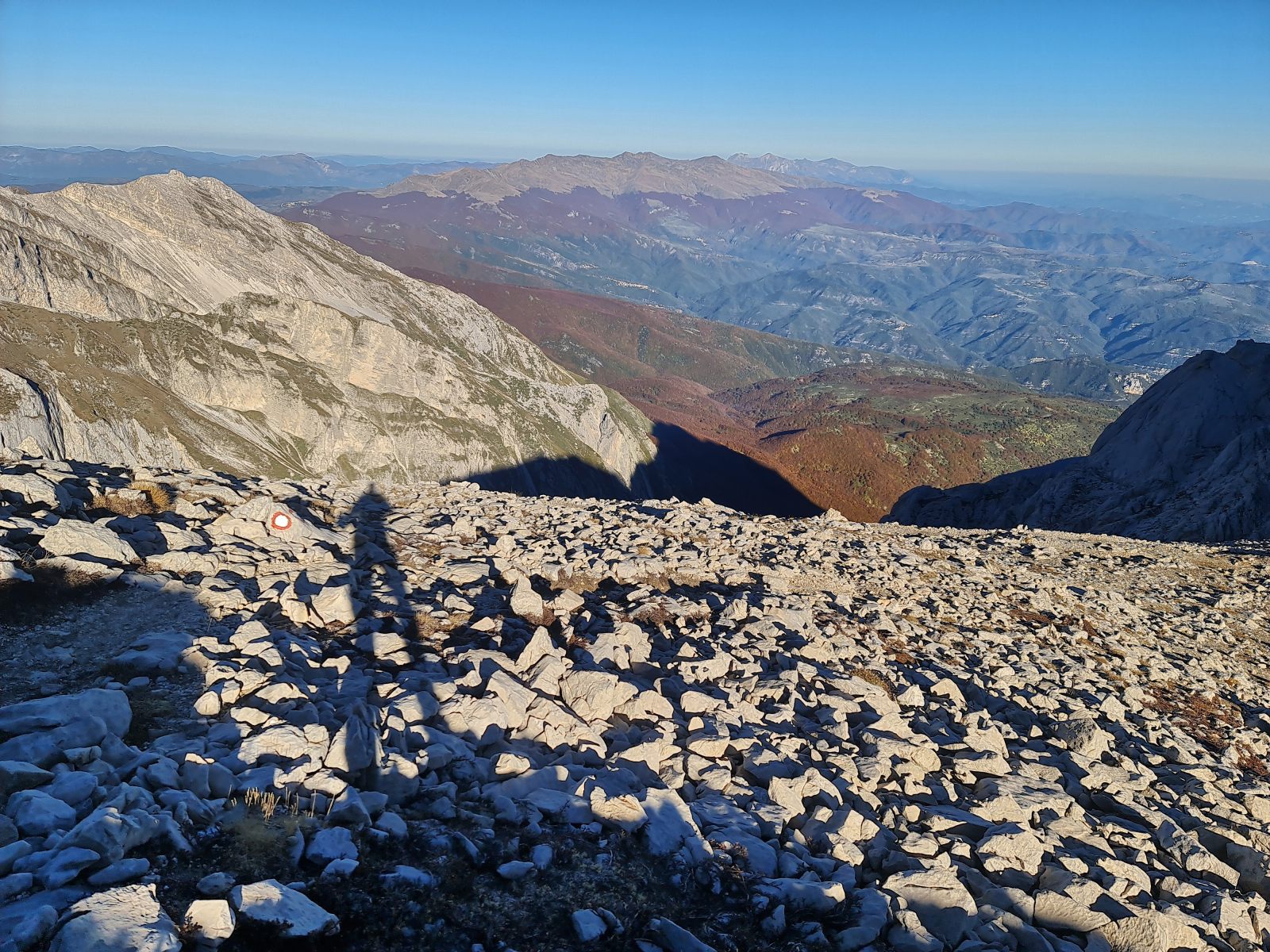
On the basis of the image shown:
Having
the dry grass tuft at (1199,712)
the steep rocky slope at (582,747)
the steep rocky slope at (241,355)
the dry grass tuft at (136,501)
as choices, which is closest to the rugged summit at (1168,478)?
the steep rocky slope at (582,747)

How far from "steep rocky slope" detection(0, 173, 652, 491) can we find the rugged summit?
61.2 metres

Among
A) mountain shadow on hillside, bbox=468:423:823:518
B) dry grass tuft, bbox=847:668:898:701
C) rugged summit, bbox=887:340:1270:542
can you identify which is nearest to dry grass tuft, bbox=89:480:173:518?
dry grass tuft, bbox=847:668:898:701

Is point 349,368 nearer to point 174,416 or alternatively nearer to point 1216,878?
point 174,416

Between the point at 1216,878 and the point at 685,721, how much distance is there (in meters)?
7.12

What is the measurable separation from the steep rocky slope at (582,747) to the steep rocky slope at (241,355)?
51891 millimetres

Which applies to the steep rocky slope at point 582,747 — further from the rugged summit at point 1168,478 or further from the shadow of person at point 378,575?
the rugged summit at point 1168,478

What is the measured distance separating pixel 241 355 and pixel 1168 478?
289ft

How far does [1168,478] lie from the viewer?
4797 cm

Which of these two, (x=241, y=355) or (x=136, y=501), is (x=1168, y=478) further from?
(x=241, y=355)

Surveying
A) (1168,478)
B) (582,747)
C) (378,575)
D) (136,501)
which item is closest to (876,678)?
(582,747)

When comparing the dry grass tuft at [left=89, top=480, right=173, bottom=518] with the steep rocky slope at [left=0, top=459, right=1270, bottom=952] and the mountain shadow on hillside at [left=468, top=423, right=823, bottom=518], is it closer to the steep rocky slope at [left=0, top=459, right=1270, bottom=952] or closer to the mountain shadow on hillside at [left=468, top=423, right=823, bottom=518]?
the steep rocky slope at [left=0, top=459, right=1270, bottom=952]

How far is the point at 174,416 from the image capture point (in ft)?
208

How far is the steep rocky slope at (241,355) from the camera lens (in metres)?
60.2

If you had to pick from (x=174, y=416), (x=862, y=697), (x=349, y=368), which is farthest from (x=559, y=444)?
(x=862, y=697)
